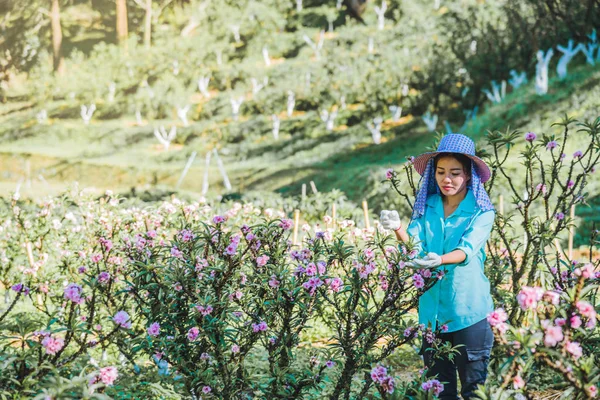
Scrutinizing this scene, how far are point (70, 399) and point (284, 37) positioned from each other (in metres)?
12.7

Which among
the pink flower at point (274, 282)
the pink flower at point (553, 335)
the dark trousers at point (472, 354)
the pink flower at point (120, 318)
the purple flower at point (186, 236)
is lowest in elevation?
the dark trousers at point (472, 354)

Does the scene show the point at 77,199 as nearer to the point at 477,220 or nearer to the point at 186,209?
the point at 186,209

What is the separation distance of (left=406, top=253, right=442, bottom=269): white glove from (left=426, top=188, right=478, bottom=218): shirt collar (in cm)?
32

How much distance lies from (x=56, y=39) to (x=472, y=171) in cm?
1191

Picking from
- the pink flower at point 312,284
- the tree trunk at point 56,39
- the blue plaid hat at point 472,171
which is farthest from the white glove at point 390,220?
the tree trunk at point 56,39

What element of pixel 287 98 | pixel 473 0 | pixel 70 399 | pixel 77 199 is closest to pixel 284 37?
pixel 287 98

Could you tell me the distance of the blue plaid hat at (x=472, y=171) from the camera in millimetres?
1874

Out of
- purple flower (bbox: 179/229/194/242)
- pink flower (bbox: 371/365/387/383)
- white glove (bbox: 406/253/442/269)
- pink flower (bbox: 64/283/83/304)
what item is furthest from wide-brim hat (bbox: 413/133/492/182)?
pink flower (bbox: 64/283/83/304)

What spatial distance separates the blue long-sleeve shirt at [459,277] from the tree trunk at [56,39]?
11.8 metres

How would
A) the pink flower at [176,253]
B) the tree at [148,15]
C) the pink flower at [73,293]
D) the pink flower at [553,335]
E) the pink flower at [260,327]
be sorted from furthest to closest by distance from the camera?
the tree at [148,15], the pink flower at [176,253], the pink flower at [260,327], the pink flower at [73,293], the pink flower at [553,335]

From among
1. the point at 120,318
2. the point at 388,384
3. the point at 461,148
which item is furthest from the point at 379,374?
the point at 461,148

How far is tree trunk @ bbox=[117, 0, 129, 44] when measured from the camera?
1185 cm

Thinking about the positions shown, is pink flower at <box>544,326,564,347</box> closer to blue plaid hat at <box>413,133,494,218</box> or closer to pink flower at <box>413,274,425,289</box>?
pink flower at <box>413,274,425,289</box>

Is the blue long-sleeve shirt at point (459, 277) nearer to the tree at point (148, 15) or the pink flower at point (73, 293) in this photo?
the pink flower at point (73, 293)
